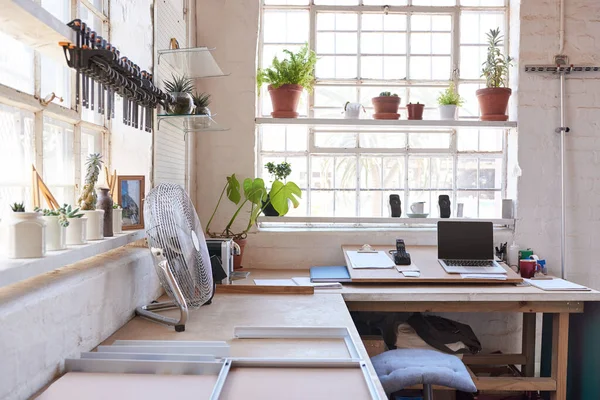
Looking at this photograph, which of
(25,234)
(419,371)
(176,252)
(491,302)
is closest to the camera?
(25,234)

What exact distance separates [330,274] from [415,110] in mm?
1380

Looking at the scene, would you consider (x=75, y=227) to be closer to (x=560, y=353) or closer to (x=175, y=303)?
(x=175, y=303)

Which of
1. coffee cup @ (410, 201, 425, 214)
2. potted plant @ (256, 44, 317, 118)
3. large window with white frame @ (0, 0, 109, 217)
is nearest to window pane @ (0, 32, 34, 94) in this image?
large window with white frame @ (0, 0, 109, 217)

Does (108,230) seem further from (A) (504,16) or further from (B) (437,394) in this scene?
(A) (504,16)

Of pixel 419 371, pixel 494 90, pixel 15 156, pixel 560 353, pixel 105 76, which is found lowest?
pixel 560 353

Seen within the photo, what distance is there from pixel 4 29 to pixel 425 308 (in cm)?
230

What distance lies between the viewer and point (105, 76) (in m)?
1.63

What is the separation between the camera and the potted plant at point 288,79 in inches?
136

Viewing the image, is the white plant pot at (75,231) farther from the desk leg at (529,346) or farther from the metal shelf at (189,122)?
the desk leg at (529,346)

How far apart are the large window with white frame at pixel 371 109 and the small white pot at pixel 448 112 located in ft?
0.72

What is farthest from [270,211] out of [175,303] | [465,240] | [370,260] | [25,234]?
[25,234]

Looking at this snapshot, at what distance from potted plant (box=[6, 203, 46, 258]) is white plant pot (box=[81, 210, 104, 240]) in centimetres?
41

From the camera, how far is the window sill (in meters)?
1.24

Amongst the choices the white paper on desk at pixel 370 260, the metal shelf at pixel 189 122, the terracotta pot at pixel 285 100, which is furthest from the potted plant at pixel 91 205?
the terracotta pot at pixel 285 100
